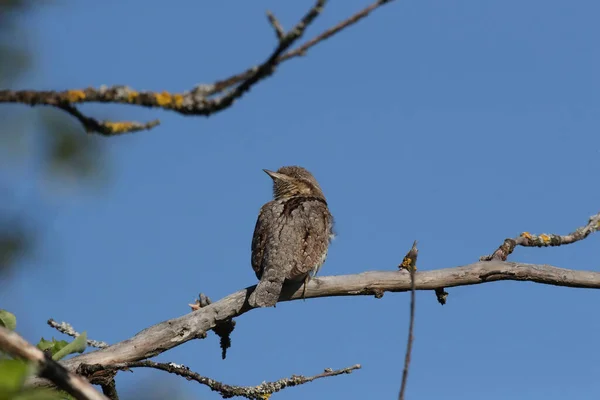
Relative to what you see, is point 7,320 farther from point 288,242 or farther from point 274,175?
point 274,175

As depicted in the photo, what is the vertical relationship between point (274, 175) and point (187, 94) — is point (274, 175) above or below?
above

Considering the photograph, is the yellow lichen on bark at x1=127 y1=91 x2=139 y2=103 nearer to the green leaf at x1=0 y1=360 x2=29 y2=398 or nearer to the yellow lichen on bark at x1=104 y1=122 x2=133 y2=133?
the yellow lichen on bark at x1=104 y1=122 x2=133 y2=133

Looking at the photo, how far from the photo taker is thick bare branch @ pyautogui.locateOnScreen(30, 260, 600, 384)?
526 centimetres

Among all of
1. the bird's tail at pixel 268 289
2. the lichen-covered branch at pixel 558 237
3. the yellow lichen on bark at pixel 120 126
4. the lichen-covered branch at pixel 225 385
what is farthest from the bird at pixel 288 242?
the yellow lichen on bark at pixel 120 126

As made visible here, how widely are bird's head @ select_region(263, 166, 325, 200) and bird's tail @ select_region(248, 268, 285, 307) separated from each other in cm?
181

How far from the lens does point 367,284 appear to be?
5.95 meters

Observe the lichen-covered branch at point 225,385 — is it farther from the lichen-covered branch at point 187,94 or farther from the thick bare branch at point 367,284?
the lichen-covered branch at point 187,94

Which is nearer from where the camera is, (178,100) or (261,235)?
(178,100)

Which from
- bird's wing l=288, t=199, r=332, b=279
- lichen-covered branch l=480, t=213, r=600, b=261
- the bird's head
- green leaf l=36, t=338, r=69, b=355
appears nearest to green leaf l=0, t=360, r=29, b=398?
green leaf l=36, t=338, r=69, b=355

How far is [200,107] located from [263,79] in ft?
0.68

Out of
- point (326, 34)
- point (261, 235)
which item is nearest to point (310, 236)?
point (261, 235)

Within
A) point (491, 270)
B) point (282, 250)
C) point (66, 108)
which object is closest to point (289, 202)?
point (282, 250)

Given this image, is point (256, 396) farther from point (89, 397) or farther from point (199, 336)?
point (89, 397)

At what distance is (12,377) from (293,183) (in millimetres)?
7031
